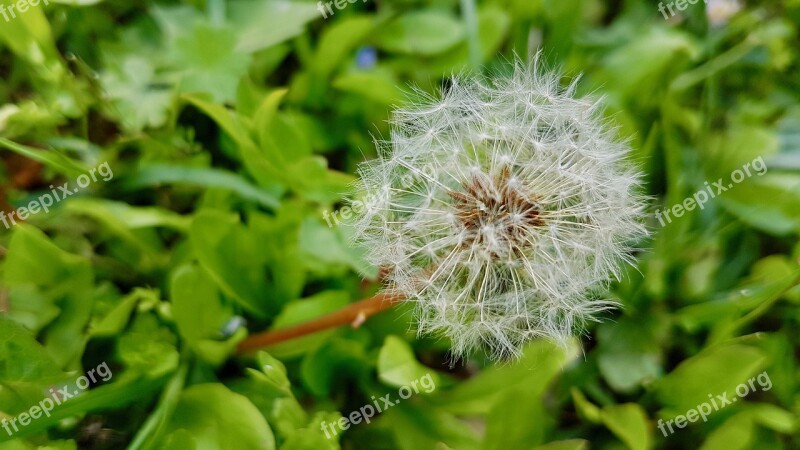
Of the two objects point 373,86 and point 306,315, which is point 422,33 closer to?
point 373,86

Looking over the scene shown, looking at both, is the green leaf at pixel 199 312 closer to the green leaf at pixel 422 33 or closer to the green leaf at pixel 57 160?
the green leaf at pixel 57 160

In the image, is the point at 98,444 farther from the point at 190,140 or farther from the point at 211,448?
the point at 190,140

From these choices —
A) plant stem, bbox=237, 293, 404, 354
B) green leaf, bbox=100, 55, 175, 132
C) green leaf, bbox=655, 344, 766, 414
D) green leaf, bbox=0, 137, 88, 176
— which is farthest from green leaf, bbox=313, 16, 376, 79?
green leaf, bbox=655, 344, 766, 414

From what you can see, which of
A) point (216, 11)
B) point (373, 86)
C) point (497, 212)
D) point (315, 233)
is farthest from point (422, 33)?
point (497, 212)

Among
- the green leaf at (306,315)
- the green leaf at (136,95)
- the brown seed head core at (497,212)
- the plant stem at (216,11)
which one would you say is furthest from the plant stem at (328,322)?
the plant stem at (216,11)

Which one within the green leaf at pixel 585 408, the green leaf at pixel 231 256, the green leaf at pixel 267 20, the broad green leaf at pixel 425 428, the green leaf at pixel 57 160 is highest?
the green leaf at pixel 267 20

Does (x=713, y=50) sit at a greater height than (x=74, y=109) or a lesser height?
greater

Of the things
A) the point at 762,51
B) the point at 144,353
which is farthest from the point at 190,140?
the point at 762,51
